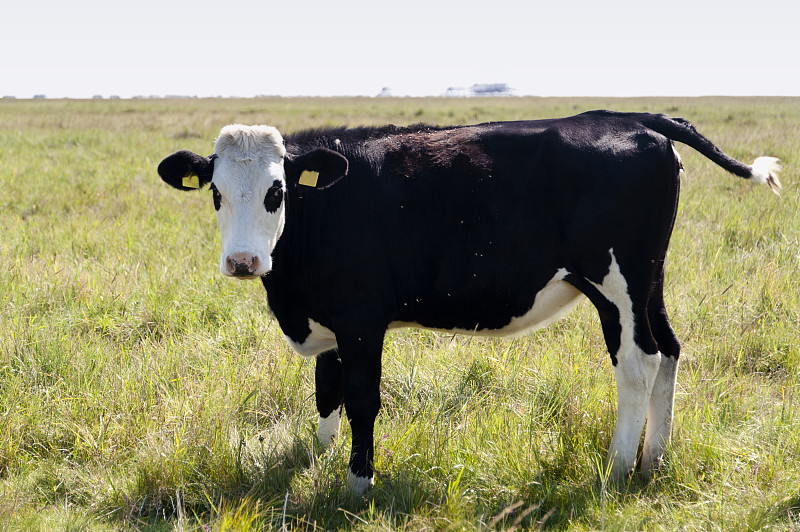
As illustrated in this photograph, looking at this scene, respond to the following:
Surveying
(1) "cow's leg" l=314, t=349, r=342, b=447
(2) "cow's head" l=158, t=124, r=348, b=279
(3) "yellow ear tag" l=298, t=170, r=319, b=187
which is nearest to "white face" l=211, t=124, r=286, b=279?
(2) "cow's head" l=158, t=124, r=348, b=279

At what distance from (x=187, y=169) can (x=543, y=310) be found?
2166mm

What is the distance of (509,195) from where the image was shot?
146 inches

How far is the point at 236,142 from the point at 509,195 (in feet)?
4.92

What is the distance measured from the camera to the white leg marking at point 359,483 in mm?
3631

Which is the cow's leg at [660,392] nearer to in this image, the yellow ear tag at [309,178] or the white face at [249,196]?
the yellow ear tag at [309,178]

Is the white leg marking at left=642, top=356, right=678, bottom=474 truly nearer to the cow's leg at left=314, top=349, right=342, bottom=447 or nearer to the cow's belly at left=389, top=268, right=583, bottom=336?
the cow's belly at left=389, top=268, right=583, bottom=336

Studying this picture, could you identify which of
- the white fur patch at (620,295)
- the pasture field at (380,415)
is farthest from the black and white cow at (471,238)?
the pasture field at (380,415)

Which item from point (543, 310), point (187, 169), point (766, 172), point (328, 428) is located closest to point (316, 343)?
point (328, 428)

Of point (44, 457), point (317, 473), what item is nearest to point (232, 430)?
point (317, 473)

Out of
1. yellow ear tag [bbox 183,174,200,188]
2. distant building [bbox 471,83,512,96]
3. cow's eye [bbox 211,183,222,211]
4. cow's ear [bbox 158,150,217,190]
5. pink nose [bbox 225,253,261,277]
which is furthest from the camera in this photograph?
distant building [bbox 471,83,512,96]

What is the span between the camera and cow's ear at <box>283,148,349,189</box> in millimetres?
3561

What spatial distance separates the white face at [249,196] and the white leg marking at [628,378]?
182cm

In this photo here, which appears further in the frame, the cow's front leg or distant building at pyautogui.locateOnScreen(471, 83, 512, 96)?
distant building at pyautogui.locateOnScreen(471, 83, 512, 96)

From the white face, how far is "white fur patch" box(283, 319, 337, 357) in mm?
659
